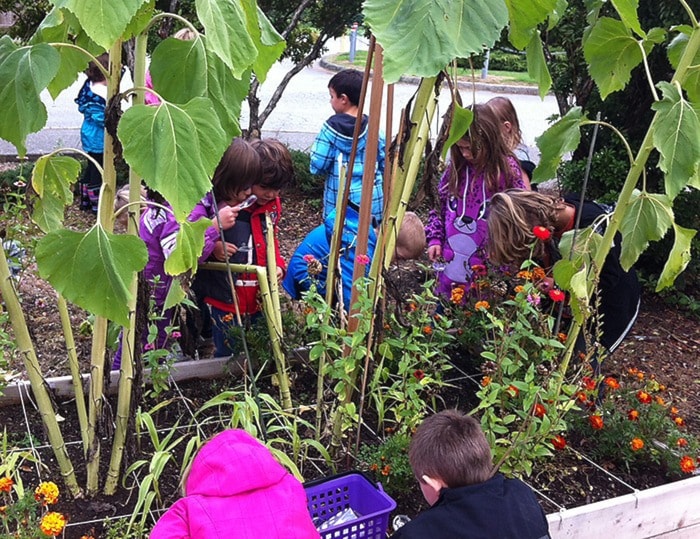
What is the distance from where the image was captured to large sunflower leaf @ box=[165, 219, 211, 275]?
211 cm

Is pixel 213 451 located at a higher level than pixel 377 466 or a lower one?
higher

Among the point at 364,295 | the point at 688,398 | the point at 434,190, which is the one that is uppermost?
the point at 434,190

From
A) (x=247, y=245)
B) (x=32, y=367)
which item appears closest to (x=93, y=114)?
(x=247, y=245)

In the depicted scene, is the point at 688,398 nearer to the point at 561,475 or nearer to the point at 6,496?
the point at 561,475

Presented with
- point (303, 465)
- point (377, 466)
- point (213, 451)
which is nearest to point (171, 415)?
point (303, 465)

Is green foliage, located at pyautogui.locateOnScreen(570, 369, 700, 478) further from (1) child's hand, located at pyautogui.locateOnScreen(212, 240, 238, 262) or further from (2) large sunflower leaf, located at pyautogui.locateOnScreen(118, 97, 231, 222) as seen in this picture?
(2) large sunflower leaf, located at pyautogui.locateOnScreen(118, 97, 231, 222)

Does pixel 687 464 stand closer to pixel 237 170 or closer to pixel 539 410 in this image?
pixel 539 410

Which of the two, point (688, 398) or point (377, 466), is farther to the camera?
point (688, 398)

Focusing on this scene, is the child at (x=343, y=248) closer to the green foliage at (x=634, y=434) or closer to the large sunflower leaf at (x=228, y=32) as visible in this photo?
the green foliage at (x=634, y=434)

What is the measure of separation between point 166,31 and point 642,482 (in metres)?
5.37

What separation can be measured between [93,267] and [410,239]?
81.7 inches

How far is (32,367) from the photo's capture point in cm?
249

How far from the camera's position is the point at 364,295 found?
2.76m

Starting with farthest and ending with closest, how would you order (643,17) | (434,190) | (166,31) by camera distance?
(166,31) < (643,17) < (434,190)
